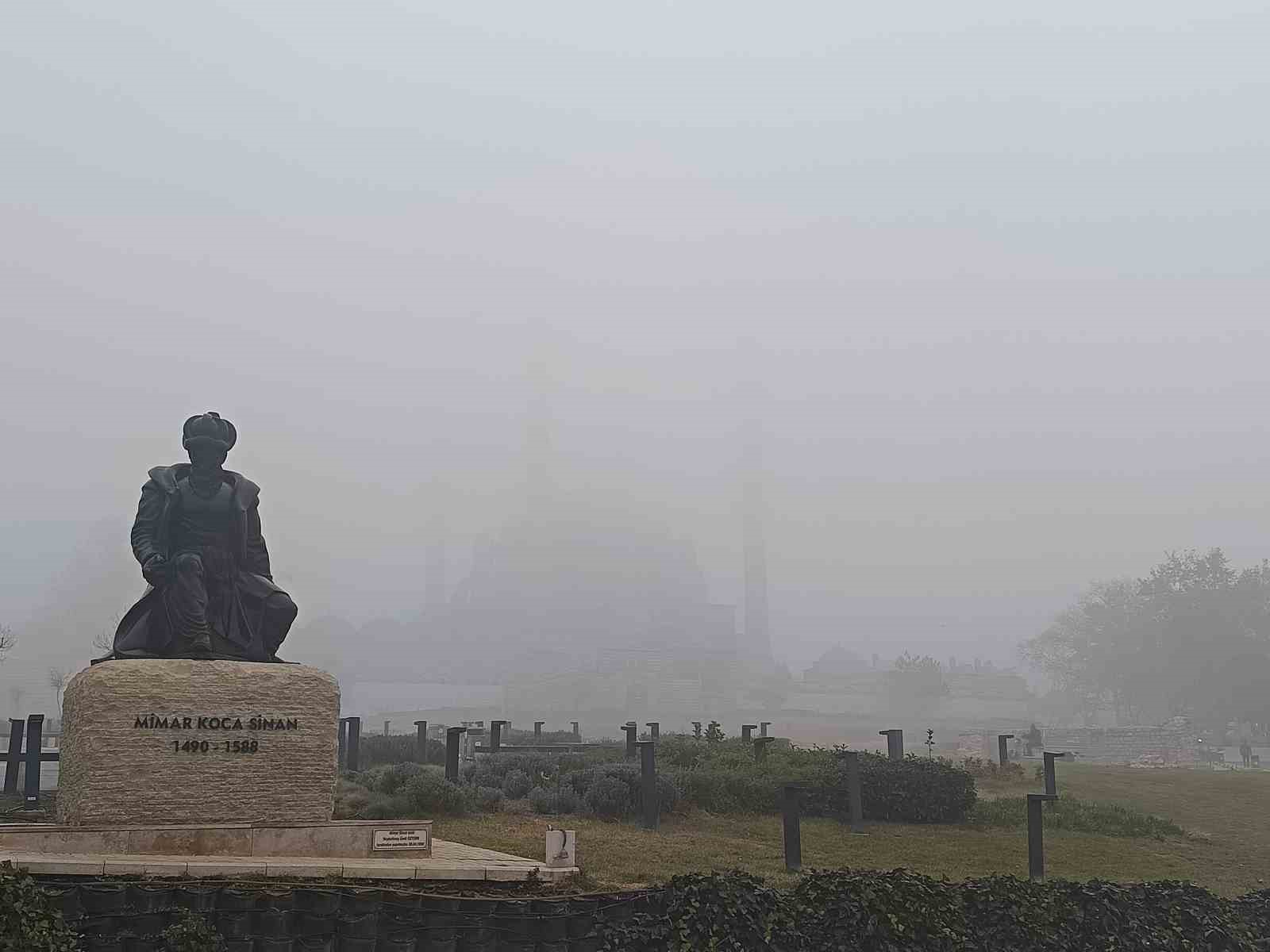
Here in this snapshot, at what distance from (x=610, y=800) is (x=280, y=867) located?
6.90m

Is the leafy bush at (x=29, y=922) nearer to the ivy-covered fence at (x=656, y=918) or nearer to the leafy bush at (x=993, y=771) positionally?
the ivy-covered fence at (x=656, y=918)

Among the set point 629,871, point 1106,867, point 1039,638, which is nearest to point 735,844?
point 629,871

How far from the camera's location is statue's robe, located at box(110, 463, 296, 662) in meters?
10.8

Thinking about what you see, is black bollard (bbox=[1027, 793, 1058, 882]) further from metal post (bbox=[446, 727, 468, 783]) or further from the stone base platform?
metal post (bbox=[446, 727, 468, 783])

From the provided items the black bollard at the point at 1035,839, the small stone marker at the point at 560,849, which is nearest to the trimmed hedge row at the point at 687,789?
the black bollard at the point at 1035,839

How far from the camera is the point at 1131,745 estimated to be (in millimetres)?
48781

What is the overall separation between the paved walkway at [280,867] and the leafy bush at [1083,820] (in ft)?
31.3

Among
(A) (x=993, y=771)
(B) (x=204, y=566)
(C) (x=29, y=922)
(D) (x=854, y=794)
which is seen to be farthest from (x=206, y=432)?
(A) (x=993, y=771)

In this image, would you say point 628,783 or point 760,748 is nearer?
point 628,783

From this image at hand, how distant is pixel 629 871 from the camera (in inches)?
398

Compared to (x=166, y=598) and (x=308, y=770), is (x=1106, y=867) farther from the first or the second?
(x=166, y=598)

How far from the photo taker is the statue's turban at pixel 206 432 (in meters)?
11.6

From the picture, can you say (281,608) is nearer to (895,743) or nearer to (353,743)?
(353,743)

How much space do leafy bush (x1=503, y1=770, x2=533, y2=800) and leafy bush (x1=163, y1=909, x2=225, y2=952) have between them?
376 inches
